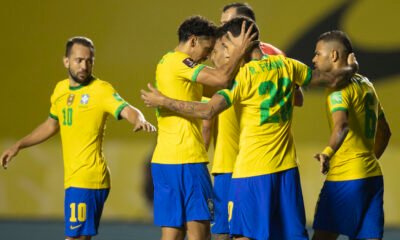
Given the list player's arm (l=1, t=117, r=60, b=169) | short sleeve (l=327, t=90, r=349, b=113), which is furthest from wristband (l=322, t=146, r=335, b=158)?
player's arm (l=1, t=117, r=60, b=169)

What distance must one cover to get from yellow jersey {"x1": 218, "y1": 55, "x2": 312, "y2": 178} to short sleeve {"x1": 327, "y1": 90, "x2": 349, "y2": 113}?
39 centimetres

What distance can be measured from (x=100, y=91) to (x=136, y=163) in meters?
5.05

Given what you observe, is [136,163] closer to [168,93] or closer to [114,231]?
[114,231]

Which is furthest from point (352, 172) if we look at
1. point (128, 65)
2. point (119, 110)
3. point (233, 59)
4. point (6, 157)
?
point (128, 65)

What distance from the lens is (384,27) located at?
35.8 ft

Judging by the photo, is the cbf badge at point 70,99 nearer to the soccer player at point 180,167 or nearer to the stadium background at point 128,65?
the soccer player at point 180,167

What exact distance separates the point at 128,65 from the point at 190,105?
19.8 ft

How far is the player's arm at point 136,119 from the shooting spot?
5691 mm

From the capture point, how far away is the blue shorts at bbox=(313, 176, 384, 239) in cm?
599

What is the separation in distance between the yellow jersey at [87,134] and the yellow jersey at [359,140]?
1619mm

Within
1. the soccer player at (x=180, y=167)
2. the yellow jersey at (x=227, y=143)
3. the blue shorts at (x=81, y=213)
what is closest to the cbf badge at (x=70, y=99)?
the blue shorts at (x=81, y=213)

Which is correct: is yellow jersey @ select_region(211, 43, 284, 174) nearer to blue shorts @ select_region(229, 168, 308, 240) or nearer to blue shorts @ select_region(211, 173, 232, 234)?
blue shorts @ select_region(211, 173, 232, 234)

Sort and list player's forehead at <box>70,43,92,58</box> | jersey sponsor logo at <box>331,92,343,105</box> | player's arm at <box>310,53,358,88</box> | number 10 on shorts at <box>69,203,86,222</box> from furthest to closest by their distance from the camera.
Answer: player's forehead at <box>70,43,92,58</box> < number 10 on shorts at <box>69,203,86,222</box> < jersey sponsor logo at <box>331,92,343,105</box> < player's arm at <box>310,53,358,88</box>

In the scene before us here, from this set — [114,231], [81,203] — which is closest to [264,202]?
[81,203]
